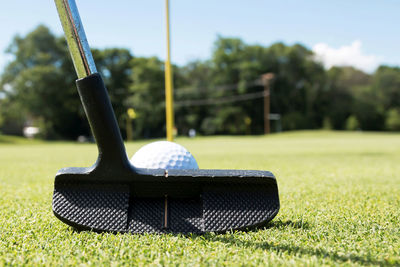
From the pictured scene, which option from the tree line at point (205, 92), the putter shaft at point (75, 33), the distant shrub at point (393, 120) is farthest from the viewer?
the distant shrub at point (393, 120)

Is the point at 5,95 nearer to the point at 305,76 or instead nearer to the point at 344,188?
the point at 305,76

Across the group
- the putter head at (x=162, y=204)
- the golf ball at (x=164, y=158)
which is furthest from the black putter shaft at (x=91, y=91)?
the golf ball at (x=164, y=158)

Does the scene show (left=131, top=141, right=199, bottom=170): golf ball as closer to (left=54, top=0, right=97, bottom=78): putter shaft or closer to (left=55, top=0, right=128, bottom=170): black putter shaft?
(left=55, top=0, right=128, bottom=170): black putter shaft

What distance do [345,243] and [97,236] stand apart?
3.50 ft

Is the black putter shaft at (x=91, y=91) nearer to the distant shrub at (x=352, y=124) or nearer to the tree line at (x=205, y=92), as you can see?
the tree line at (x=205, y=92)

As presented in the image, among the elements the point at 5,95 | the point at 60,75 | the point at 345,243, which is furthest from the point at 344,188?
the point at 5,95

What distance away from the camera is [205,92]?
45438 millimetres

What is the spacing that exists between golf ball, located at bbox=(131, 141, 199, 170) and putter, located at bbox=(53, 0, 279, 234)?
1.80 ft

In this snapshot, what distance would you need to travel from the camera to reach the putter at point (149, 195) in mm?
1556

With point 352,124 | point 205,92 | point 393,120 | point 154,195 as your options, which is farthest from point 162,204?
point 393,120

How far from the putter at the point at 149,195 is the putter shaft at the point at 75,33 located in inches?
0.5

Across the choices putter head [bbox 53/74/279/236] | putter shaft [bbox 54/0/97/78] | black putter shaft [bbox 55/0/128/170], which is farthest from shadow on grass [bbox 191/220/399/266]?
putter shaft [bbox 54/0/97/78]

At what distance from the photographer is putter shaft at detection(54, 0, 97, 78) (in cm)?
144

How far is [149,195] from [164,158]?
0.59 meters
